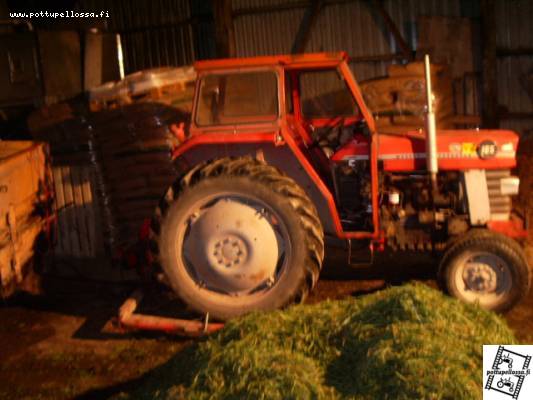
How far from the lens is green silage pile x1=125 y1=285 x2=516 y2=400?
3098mm

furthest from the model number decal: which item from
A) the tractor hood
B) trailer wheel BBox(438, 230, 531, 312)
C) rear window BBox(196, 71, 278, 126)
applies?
rear window BBox(196, 71, 278, 126)

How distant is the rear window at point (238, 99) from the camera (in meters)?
5.11

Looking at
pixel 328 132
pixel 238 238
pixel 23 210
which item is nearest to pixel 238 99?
pixel 328 132

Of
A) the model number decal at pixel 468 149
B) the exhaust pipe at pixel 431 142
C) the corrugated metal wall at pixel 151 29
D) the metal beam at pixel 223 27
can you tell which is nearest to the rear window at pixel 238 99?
the exhaust pipe at pixel 431 142

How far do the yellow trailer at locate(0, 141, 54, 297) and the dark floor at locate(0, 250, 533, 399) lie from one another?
14.8 inches

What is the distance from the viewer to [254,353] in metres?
3.47

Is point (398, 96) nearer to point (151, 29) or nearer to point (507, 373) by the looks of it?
point (507, 373)

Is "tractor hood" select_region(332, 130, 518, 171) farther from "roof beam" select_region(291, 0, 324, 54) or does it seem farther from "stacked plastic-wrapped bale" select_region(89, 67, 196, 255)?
"roof beam" select_region(291, 0, 324, 54)

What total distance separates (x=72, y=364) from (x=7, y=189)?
68.2 inches

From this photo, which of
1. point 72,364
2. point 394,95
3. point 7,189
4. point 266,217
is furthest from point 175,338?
point 394,95

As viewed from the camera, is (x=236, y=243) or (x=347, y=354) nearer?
(x=347, y=354)

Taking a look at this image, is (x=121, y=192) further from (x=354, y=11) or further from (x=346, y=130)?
(x=354, y=11)

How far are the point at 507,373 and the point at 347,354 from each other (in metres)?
0.85

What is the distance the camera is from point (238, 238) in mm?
4852
